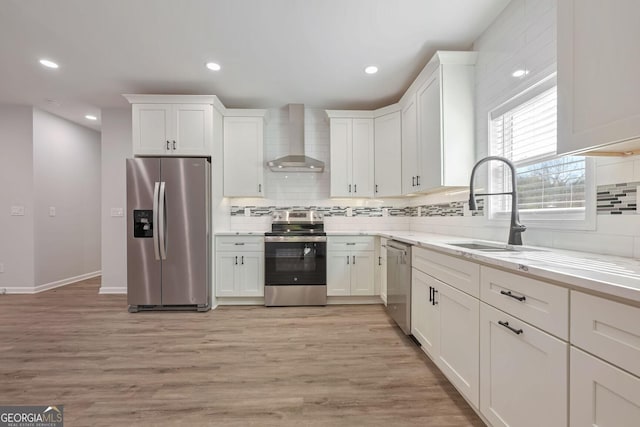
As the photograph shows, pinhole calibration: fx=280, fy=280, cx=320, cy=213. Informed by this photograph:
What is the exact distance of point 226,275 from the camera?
11.5 ft

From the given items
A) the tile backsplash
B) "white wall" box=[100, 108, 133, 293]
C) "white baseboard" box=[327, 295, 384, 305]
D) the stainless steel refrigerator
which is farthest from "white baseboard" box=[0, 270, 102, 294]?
the tile backsplash

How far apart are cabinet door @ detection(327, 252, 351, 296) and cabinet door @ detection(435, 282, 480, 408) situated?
1690 millimetres

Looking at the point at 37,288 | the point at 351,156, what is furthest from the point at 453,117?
the point at 37,288

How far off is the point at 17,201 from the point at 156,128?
2.74 m

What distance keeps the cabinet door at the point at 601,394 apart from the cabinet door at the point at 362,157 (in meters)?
3.09

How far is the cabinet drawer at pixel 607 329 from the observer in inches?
29.5

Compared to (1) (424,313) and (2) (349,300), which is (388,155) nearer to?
(2) (349,300)

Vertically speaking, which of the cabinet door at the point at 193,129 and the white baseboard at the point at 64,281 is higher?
the cabinet door at the point at 193,129

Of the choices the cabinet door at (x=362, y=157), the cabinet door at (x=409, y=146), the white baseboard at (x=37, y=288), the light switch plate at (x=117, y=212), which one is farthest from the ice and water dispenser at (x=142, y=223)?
the cabinet door at (x=409, y=146)

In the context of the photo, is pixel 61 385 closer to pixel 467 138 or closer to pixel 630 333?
pixel 630 333

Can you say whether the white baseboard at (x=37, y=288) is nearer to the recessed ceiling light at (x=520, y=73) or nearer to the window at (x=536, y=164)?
the window at (x=536, y=164)

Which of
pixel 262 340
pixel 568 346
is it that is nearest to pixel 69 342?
pixel 262 340

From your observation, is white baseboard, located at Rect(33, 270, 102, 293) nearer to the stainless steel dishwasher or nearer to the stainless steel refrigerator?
the stainless steel refrigerator

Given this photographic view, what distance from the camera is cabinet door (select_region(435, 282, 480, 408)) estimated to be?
1.48 m
